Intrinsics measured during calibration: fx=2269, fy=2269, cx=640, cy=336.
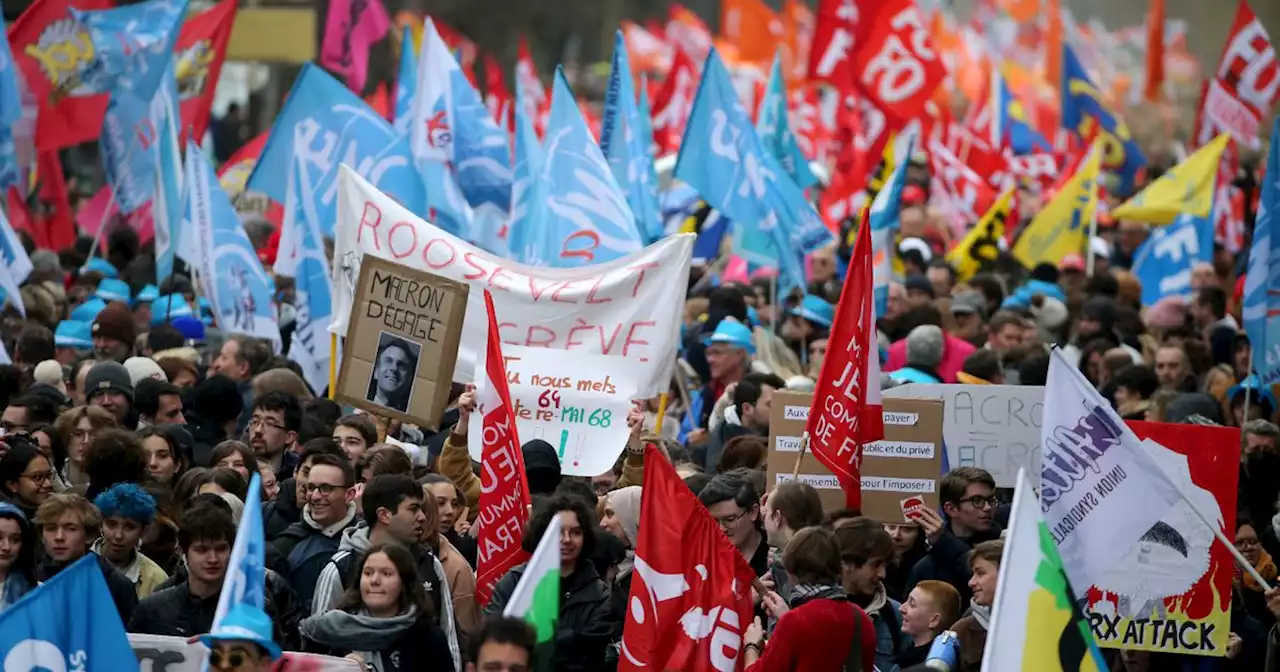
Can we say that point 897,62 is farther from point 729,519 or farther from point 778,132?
point 729,519

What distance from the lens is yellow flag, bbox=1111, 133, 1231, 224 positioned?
1833cm

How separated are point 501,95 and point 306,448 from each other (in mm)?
14704

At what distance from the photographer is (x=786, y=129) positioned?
18.2 metres

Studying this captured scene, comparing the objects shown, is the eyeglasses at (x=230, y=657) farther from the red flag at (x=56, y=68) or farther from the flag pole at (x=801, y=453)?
the red flag at (x=56, y=68)

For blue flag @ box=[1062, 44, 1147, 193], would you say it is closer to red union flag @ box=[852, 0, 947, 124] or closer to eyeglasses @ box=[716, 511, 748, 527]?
red union flag @ box=[852, 0, 947, 124]

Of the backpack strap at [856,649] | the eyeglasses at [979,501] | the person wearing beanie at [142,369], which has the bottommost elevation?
the backpack strap at [856,649]

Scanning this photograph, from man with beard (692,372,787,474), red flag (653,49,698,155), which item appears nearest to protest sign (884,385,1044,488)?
man with beard (692,372,787,474)

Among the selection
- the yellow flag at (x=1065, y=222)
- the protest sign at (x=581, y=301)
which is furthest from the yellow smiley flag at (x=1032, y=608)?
the yellow flag at (x=1065, y=222)

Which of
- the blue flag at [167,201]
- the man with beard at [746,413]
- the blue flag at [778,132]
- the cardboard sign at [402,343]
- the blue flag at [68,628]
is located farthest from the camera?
the blue flag at [778,132]

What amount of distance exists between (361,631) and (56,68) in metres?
10.0

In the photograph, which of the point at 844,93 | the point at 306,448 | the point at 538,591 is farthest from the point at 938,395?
the point at 844,93

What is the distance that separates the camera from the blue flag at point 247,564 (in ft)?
19.4

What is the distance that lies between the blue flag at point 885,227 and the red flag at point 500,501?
7624mm

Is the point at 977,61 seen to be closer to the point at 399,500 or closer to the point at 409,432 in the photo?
the point at 409,432
